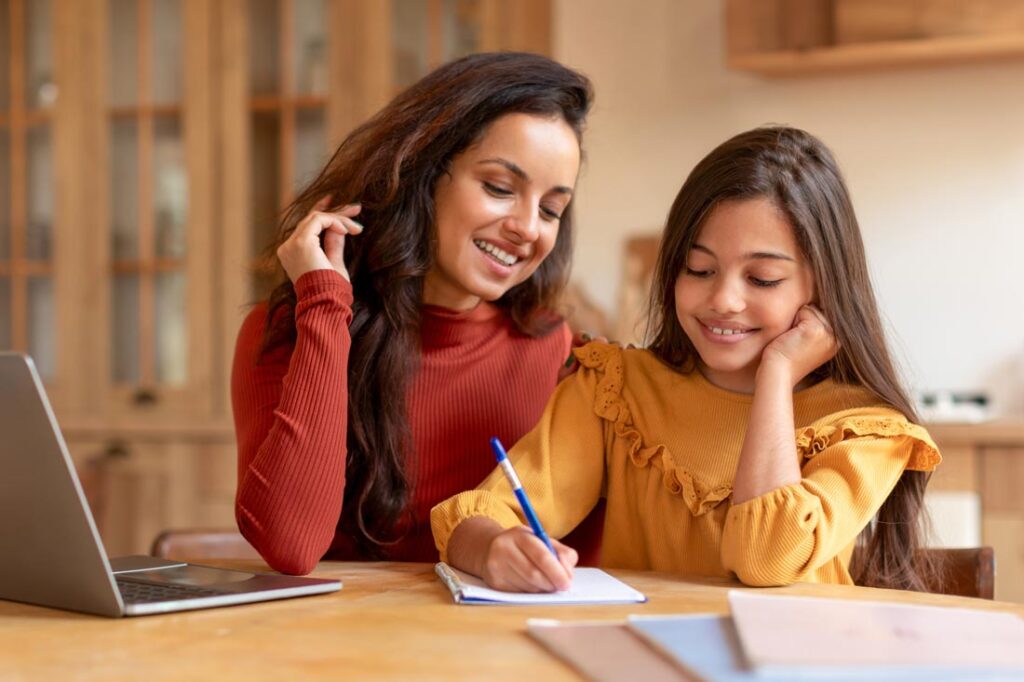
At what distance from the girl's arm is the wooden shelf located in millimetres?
1974

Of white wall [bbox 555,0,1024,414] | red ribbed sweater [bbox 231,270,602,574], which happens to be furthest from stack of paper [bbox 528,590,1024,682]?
white wall [bbox 555,0,1024,414]

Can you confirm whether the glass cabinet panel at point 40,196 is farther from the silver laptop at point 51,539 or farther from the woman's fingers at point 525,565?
the woman's fingers at point 525,565

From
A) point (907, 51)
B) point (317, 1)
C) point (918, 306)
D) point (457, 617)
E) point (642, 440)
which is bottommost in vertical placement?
point (457, 617)

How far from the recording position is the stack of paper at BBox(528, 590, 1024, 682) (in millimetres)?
799

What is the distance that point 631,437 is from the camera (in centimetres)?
154

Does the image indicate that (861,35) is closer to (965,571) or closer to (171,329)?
(965,571)

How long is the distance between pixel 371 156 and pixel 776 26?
6.42 feet

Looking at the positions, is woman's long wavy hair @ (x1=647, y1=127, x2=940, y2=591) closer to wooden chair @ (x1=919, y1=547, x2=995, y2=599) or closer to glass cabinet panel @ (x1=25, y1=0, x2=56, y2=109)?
wooden chair @ (x1=919, y1=547, x2=995, y2=599)

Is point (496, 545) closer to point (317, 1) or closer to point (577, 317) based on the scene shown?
point (577, 317)

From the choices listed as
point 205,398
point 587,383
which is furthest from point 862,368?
point 205,398

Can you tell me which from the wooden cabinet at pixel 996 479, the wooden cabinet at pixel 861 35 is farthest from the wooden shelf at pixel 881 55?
the wooden cabinet at pixel 996 479

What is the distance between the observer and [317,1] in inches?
154

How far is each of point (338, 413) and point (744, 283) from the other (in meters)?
A: 0.51

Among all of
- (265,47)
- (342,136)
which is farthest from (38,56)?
(342,136)
